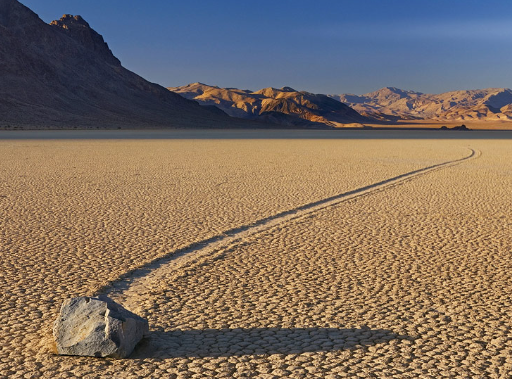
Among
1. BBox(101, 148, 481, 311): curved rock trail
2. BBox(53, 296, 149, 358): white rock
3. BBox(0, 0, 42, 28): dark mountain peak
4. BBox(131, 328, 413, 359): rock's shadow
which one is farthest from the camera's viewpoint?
BBox(0, 0, 42, 28): dark mountain peak

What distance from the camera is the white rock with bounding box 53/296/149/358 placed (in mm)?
3512

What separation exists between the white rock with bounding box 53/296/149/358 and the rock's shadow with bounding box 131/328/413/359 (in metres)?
0.15

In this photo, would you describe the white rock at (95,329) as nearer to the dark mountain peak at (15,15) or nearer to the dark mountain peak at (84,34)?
the dark mountain peak at (15,15)

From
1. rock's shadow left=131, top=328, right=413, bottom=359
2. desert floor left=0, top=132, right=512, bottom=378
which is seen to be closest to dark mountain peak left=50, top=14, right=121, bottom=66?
desert floor left=0, top=132, right=512, bottom=378

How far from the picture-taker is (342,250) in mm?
6449

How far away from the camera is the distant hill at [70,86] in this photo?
87625 millimetres

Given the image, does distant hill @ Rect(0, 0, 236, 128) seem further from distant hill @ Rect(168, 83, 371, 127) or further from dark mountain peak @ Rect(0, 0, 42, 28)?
distant hill @ Rect(168, 83, 371, 127)

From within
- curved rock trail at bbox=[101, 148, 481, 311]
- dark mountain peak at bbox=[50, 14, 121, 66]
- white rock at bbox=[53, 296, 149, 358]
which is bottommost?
curved rock trail at bbox=[101, 148, 481, 311]

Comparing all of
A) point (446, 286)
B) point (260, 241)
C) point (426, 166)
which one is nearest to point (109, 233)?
point (260, 241)

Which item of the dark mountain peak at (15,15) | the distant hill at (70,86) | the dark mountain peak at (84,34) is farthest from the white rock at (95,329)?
the dark mountain peak at (84,34)

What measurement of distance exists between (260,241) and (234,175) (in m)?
7.96

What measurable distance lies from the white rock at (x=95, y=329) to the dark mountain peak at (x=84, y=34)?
403 feet

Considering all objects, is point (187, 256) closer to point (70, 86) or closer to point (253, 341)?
point (253, 341)

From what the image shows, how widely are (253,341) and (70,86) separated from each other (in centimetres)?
10286
